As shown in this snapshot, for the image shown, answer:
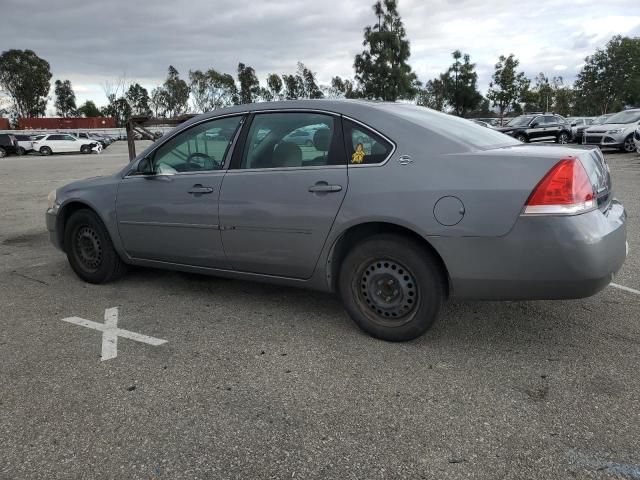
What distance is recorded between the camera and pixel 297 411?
267 cm

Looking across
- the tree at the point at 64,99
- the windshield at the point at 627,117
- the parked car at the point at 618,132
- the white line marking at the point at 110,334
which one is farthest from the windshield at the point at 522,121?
the tree at the point at 64,99

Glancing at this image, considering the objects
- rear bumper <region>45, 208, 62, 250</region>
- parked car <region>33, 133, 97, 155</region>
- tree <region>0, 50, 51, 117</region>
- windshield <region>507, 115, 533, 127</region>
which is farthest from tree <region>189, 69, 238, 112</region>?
rear bumper <region>45, 208, 62, 250</region>

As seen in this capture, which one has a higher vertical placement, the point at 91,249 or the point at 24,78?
the point at 24,78

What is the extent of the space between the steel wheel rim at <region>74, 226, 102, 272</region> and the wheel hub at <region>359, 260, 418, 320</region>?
8.58ft

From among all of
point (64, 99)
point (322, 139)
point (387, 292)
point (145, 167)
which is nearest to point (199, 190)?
point (145, 167)

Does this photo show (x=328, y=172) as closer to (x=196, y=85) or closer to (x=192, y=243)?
(x=192, y=243)

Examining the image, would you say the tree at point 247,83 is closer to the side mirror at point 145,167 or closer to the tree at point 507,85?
the tree at point 507,85

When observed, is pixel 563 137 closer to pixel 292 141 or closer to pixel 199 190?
pixel 292 141

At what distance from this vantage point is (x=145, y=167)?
4.43m

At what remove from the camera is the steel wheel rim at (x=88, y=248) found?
4801 millimetres

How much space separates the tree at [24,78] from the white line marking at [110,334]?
299 feet

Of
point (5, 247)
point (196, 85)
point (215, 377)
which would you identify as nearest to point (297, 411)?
point (215, 377)

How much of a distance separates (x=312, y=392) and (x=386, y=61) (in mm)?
62708

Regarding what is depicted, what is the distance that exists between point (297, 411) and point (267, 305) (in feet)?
5.32
